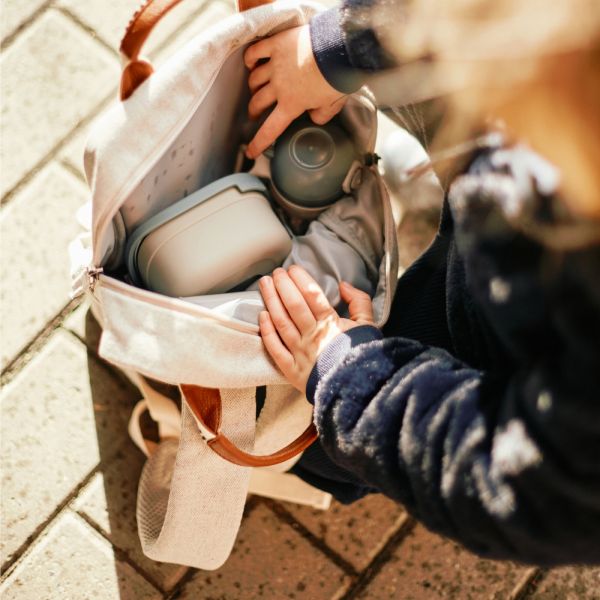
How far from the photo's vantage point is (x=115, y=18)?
1.28 m

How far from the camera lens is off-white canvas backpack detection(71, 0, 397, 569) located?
0.71 meters

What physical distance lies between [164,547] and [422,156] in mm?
744

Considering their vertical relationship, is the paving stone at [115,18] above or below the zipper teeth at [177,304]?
above

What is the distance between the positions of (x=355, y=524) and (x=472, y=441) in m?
0.66

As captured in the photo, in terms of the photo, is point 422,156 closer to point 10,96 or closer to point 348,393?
point 348,393

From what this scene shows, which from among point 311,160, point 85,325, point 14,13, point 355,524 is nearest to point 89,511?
point 85,325

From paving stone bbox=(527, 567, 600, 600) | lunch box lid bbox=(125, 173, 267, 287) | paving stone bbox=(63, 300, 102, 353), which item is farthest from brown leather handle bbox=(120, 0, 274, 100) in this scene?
paving stone bbox=(527, 567, 600, 600)

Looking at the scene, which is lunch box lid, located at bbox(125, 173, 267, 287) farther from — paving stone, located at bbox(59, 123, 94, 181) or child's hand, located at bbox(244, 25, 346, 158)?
paving stone, located at bbox(59, 123, 94, 181)

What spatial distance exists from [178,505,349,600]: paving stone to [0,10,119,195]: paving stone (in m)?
0.78

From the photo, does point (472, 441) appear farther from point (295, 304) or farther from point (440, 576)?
point (440, 576)

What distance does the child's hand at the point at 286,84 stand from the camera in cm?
79

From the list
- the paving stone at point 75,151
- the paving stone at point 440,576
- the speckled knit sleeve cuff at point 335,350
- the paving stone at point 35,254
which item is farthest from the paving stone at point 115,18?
the paving stone at point 440,576

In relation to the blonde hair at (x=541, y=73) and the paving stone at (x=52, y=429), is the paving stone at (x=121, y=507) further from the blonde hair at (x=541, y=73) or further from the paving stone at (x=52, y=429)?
the blonde hair at (x=541, y=73)

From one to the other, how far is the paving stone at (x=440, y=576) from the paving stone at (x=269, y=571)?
78 mm
